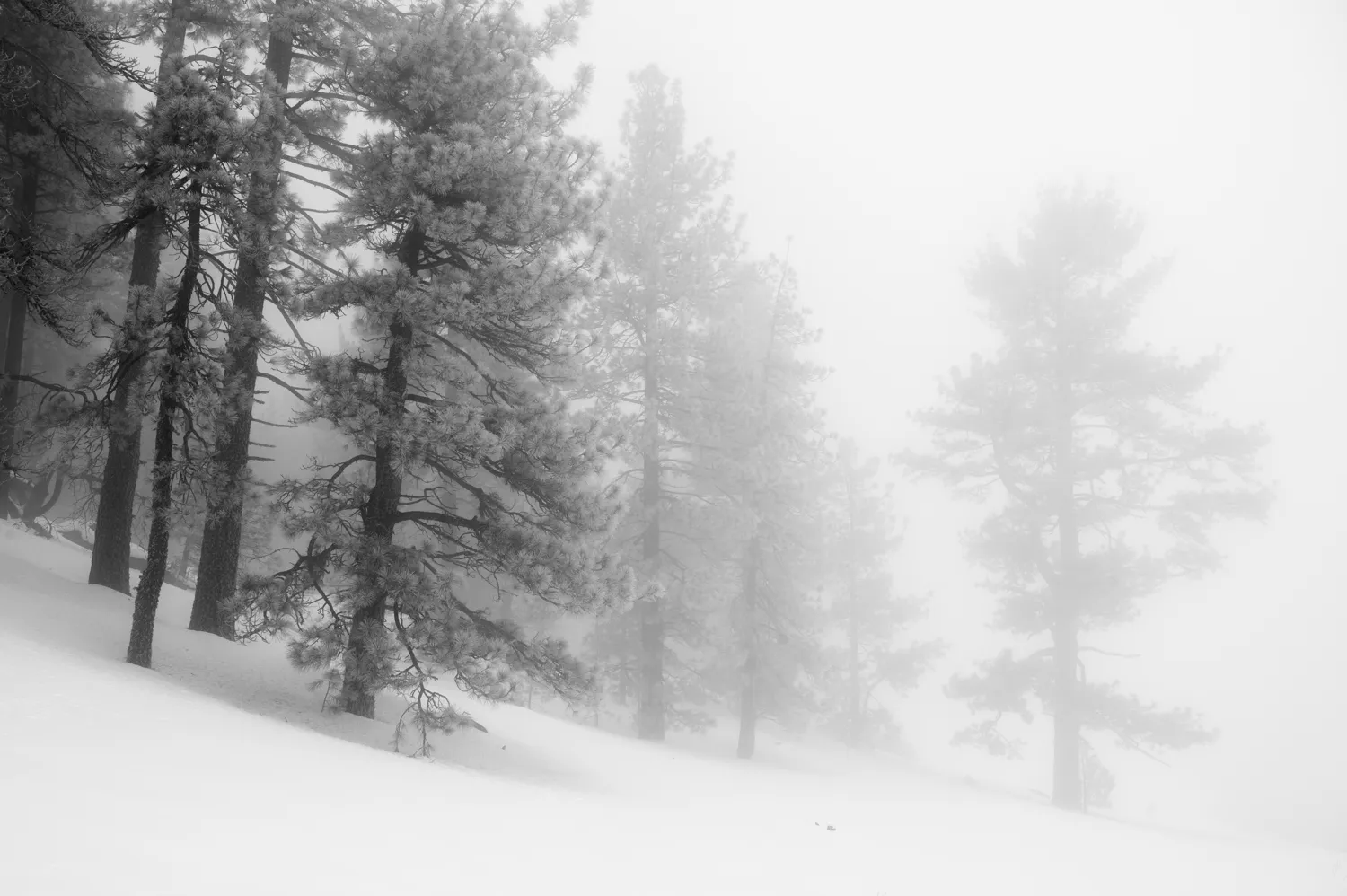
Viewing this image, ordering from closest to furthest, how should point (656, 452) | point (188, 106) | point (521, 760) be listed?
point (188, 106), point (521, 760), point (656, 452)

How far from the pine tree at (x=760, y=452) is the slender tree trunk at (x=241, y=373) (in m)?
9.89

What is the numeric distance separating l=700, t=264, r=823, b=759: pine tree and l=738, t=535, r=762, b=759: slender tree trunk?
0.02 metres

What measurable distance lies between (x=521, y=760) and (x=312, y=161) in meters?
9.02

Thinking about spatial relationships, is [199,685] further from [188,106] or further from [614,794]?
[188,106]

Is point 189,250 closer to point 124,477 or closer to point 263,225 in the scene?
point 263,225

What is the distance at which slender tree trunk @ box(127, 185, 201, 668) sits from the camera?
8297 millimetres

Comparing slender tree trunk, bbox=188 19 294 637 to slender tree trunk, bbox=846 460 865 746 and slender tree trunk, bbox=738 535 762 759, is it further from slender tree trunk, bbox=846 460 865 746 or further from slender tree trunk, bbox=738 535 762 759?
slender tree trunk, bbox=846 460 865 746

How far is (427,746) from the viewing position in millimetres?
8992

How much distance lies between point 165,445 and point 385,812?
538cm

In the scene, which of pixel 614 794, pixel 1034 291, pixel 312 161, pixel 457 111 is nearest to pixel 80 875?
pixel 614 794

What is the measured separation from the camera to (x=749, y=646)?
59.8 feet

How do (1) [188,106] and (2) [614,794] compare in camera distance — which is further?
(2) [614,794]

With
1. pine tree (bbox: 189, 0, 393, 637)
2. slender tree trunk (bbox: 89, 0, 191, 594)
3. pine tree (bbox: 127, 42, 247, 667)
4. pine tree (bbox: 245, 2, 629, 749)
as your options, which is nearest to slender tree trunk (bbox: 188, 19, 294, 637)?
pine tree (bbox: 189, 0, 393, 637)

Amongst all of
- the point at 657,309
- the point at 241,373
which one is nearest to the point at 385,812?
the point at 241,373
